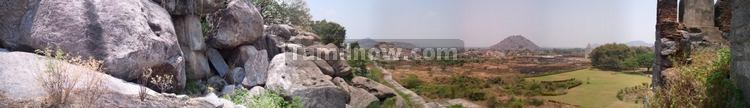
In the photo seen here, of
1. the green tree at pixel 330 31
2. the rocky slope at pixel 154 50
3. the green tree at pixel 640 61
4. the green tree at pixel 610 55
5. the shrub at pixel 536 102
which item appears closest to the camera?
the rocky slope at pixel 154 50

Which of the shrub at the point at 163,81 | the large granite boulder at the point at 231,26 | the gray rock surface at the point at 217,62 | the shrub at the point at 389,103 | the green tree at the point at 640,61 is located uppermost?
the large granite boulder at the point at 231,26

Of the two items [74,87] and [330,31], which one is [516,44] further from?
[74,87]

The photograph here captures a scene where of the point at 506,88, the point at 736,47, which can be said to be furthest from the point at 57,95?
the point at 506,88

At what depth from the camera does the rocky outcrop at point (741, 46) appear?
4.50 meters

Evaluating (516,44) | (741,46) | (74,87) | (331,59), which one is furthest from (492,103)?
(516,44)

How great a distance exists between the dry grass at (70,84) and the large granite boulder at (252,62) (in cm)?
306

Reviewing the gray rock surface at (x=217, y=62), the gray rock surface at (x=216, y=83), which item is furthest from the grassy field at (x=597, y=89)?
the gray rock surface at (x=216, y=83)

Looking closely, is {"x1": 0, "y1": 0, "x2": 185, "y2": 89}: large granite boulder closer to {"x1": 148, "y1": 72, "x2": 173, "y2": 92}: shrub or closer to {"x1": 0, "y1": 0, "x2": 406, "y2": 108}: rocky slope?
{"x1": 0, "y1": 0, "x2": 406, "y2": 108}: rocky slope

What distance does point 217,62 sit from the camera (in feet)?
26.5

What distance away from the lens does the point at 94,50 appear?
5441mm

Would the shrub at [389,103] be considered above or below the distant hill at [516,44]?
below

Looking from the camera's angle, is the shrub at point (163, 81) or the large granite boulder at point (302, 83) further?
the large granite boulder at point (302, 83)

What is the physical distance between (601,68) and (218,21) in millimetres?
30923

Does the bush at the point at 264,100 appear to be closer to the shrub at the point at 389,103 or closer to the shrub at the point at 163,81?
the shrub at the point at 163,81
